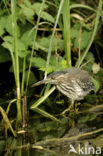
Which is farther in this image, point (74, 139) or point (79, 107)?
point (79, 107)

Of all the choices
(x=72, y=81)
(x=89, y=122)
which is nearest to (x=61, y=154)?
(x=89, y=122)

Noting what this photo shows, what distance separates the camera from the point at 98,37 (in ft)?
24.8

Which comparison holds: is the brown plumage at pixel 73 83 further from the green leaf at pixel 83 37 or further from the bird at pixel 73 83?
the green leaf at pixel 83 37

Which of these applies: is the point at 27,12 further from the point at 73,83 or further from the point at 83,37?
the point at 73,83

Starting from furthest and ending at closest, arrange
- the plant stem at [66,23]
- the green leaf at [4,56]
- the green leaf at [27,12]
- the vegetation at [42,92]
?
the green leaf at [4,56]
the green leaf at [27,12]
the plant stem at [66,23]
the vegetation at [42,92]

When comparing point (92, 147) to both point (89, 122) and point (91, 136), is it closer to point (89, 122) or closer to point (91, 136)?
point (91, 136)

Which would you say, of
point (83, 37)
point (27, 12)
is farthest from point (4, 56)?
point (83, 37)

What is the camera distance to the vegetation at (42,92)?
428 centimetres

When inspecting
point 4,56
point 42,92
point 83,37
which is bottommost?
point 42,92

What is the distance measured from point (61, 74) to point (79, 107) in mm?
868

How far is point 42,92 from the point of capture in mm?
5016

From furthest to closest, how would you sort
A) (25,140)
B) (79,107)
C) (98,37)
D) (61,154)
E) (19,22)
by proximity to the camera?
1. (98,37)
2. (19,22)
3. (79,107)
4. (25,140)
5. (61,154)

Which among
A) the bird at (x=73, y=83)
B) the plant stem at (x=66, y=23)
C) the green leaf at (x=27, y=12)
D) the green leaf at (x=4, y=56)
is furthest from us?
the green leaf at (x=4, y=56)

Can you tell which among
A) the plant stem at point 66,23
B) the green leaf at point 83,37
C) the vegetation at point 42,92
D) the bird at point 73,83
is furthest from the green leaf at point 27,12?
the bird at point 73,83
